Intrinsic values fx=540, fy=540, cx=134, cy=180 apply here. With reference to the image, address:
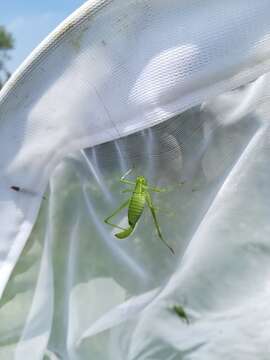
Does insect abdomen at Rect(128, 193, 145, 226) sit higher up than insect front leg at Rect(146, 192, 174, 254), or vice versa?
insect abdomen at Rect(128, 193, 145, 226)

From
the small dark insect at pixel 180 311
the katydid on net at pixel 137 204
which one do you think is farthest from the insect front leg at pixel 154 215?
the small dark insect at pixel 180 311

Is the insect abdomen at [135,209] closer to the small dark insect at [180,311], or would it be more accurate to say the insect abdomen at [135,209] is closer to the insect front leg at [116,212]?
the insect front leg at [116,212]

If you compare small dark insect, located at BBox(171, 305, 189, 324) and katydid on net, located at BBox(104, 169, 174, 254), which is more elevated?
katydid on net, located at BBox(104, 169, 174, 254)

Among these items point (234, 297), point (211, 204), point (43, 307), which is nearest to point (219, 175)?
point (211, 204)

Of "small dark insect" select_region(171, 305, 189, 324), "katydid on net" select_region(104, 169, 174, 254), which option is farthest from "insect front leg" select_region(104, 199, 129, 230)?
"small dark insect" select_region(171, 305, 189, 324)

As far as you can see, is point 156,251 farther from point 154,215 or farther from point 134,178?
point 134,178

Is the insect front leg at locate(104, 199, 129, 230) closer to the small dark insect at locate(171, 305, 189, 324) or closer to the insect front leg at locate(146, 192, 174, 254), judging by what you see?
the insect front leg at locate(146, 192, 174, 254)

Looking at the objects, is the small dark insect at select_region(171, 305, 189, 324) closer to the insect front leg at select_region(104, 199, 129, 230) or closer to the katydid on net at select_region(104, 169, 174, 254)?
the katydid on net at select_region(104, 169, 174, 254)

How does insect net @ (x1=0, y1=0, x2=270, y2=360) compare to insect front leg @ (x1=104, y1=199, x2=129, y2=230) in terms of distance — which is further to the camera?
insect front leg @ (x1=104, y1=199, x2=129, y2=230)

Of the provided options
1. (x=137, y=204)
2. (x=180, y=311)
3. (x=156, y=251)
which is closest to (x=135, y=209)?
(x=137, y=204)
